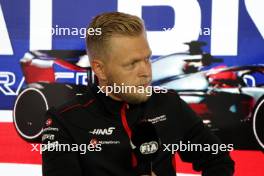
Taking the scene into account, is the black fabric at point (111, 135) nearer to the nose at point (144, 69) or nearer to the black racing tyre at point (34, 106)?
the nose at point (144, 69)

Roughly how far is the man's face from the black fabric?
0.04 meters

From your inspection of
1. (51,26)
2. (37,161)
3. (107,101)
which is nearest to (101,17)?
→ (107,101)

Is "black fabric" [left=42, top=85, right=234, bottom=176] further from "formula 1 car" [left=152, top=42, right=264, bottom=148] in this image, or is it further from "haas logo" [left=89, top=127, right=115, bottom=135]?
"formula 1 car" [left=152, top=42, right=264, bottom=148]

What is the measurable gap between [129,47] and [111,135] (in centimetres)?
19

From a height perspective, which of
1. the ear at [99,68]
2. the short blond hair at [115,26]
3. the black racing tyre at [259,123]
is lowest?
the black racing tyre at [259,123]

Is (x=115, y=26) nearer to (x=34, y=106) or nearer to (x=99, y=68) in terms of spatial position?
(x=99, y=68)

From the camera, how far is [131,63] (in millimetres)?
935

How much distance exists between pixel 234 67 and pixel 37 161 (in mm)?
819

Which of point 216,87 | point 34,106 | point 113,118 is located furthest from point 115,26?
point 34,106

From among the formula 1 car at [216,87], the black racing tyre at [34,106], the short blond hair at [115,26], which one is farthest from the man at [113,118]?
the black racing tyre at [34,106]

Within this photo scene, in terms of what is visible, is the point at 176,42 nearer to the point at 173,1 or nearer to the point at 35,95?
the point at 173,1

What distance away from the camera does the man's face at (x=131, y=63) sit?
0.93 metres

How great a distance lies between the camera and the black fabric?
899 mm

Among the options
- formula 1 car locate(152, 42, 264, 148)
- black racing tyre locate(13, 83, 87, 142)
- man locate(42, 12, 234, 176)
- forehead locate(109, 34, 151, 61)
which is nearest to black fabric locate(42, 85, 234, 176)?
man locate(42, 12, 234, 176)
